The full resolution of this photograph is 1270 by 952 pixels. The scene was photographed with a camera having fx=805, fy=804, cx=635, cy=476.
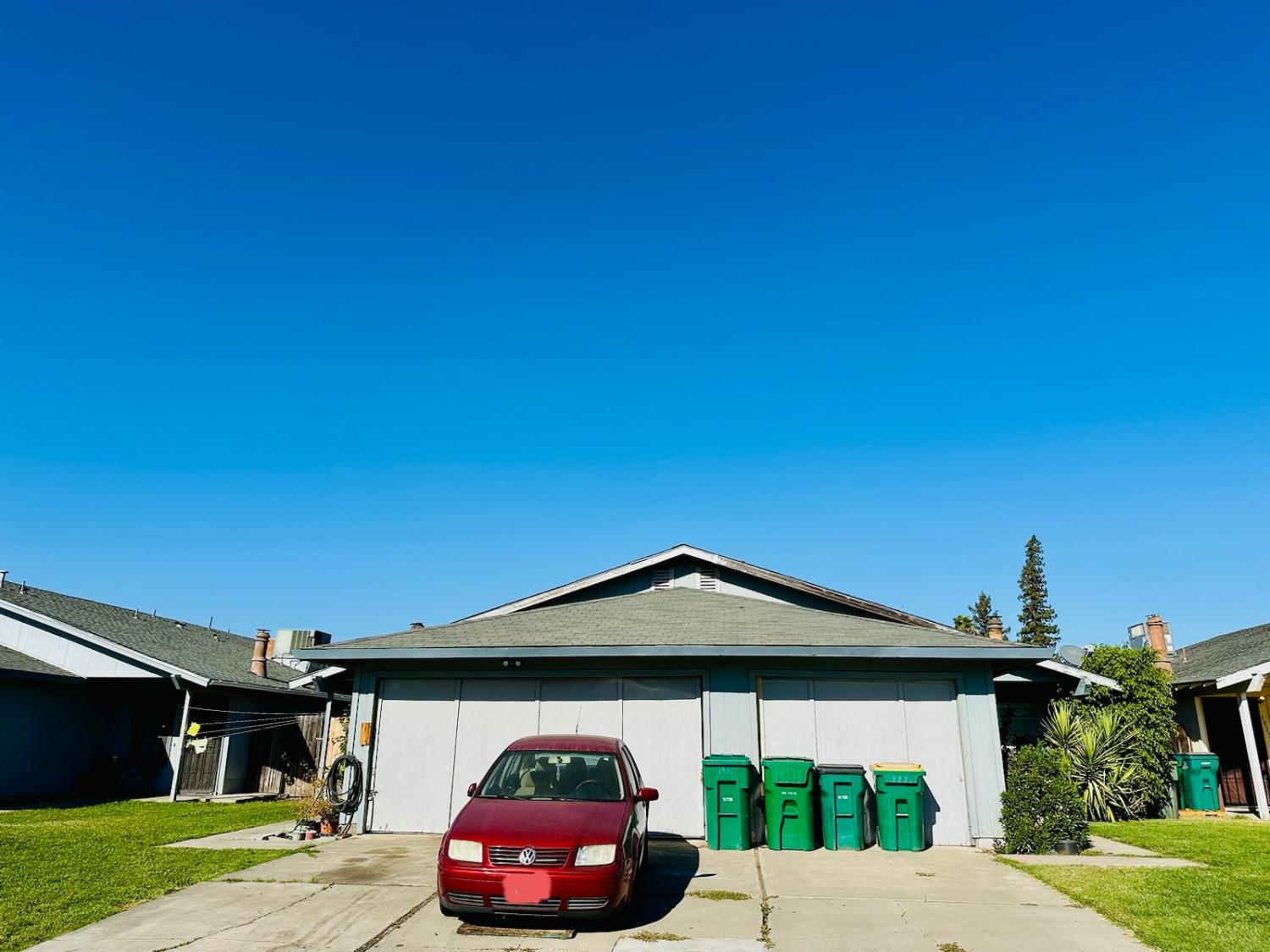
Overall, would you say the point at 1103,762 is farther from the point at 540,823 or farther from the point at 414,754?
the point at 540,823

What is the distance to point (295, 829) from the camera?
38.9ft

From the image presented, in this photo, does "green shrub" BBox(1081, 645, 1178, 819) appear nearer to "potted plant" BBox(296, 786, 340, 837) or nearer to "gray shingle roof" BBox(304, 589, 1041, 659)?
"gray shingle roof" BBox(304, 589, 1041, 659)

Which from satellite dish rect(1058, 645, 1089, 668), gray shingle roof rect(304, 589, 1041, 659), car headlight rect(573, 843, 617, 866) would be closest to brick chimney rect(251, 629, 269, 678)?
gray shingle roof rect(304, 589, 1041, 659)

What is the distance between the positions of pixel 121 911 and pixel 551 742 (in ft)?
13.6

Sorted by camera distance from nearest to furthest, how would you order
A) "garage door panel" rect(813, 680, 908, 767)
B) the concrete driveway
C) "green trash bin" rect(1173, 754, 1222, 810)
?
the concrete driveway
"garage door panel" rect(813, 680, 908, 767)
"green trash bin" rect(1173, 754, 1222, 810)

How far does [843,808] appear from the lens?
35.6 ft

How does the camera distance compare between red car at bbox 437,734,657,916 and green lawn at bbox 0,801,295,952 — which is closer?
red car at bbox 437,734,657,916

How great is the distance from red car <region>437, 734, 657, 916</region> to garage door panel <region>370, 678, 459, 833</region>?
4.95 metres

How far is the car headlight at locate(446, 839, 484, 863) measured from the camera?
21.7 ft

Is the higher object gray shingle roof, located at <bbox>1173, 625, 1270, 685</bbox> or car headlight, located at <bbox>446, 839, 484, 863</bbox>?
gray shingle roof, located at <bbox>1173, 625, 1270, 685</bbox>

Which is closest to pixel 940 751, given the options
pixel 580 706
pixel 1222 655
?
pixel 580 706

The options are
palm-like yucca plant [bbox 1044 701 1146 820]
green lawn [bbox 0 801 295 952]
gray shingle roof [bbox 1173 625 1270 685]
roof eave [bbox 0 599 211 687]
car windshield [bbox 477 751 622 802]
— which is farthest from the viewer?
roof eave [bbox 0 599 211 687]

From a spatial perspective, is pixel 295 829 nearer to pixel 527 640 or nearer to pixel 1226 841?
pixel 527 640

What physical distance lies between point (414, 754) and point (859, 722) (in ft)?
22.4
